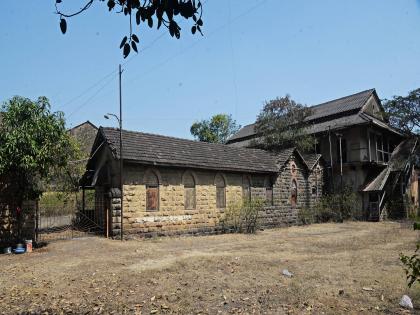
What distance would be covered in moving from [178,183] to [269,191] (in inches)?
298

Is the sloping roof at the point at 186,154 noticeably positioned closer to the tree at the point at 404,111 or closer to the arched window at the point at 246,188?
the arched window at the point at 246,188

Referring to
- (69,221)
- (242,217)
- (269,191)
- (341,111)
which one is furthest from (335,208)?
(69,221)

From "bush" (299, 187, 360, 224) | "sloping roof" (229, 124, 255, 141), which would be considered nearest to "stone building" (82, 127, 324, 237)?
"bush" (299, 187, 360, 224)

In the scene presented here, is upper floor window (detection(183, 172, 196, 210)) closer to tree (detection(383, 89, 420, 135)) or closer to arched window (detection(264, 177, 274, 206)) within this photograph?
arched window (detection(264, 177, 274, 206))

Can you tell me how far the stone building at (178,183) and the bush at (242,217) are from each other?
42 centimetres

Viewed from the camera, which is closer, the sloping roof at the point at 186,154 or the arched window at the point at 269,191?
the sloping roof at the point at 186,154

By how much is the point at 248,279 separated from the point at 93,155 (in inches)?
507

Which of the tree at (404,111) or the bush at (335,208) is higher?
the tree at (404,111)

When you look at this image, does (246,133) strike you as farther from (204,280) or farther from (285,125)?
(204,280)

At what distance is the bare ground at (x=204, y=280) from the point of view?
23.1ft

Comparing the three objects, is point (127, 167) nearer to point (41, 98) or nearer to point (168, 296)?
point (41, 98)

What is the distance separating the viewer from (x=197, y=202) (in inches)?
782

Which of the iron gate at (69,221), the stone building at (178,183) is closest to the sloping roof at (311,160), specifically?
the stone building at (178,183)

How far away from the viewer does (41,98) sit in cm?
1420
